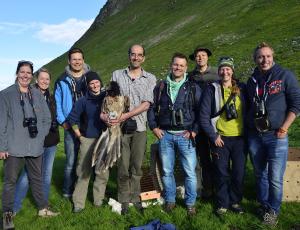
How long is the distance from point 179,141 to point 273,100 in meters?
2.18

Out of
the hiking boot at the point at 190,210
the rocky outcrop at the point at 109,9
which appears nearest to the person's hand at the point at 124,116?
the hiking boot at the point at 190,210

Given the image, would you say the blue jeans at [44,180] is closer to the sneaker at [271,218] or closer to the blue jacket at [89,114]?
the blue jacket at [89,114]

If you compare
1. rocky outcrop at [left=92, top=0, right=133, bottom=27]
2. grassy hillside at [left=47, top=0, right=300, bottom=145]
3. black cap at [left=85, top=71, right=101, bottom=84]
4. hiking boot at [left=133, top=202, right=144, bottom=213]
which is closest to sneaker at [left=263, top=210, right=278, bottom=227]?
→ hiking boot at [left=133, top=202, right=144, bottom=213]

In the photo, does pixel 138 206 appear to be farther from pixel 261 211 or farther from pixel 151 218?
pixel 261 211

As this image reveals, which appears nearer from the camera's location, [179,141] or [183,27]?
[179,141]

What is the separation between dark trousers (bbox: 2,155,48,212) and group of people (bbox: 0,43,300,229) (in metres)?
0.02

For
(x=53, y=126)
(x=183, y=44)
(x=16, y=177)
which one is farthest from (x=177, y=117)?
(x=183, y=44)

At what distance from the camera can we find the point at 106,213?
9062 mm

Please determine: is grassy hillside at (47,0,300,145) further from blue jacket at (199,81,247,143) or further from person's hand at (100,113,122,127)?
person's hand at (100,113,122,127)

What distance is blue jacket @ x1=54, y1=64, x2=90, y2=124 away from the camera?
378 inches

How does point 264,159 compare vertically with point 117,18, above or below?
below

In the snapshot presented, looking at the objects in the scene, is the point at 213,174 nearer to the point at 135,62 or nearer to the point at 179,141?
the point at 179,141

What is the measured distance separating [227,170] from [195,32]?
61022mm

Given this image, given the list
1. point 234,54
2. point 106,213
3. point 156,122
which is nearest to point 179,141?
point 156,122
